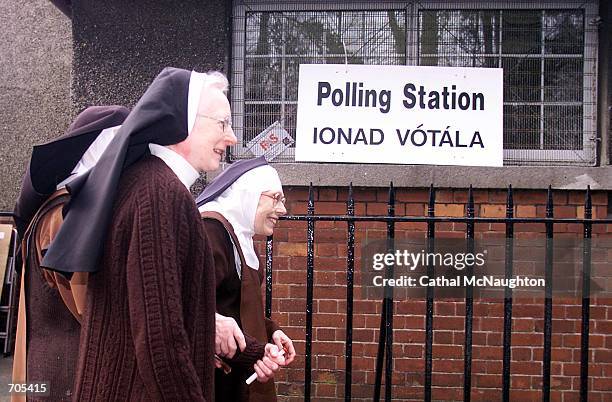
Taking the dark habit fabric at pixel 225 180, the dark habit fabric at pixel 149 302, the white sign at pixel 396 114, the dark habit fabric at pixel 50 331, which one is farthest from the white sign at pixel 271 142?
the dark habit fabric at pixel 149 302

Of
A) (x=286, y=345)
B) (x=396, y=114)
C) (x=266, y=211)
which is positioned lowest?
(x=286, y=345)

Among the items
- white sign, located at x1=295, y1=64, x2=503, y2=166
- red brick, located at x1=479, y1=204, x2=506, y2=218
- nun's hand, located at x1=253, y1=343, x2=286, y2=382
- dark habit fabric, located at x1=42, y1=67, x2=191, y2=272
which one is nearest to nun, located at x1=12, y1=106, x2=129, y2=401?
dark habit fabric, located at x1=42, y1=67, x2=191, y2=272

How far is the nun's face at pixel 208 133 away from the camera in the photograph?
2035 millimetres

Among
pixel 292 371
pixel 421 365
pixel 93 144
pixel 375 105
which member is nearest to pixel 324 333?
pixel 292 371

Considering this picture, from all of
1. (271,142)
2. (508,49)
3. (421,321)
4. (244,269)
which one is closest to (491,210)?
(421,321)

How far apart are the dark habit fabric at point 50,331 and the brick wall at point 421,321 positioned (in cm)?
269

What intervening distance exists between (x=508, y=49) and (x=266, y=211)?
9.85ft

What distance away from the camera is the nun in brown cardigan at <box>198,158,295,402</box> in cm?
239

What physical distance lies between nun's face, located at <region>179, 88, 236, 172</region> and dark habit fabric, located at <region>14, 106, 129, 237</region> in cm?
32

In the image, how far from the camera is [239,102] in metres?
5.02

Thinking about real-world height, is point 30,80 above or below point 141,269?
above

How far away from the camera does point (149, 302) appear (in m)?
1.68

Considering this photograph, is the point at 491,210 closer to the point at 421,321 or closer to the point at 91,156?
the point at 421,321

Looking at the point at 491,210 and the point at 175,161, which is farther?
the point at 491,210
